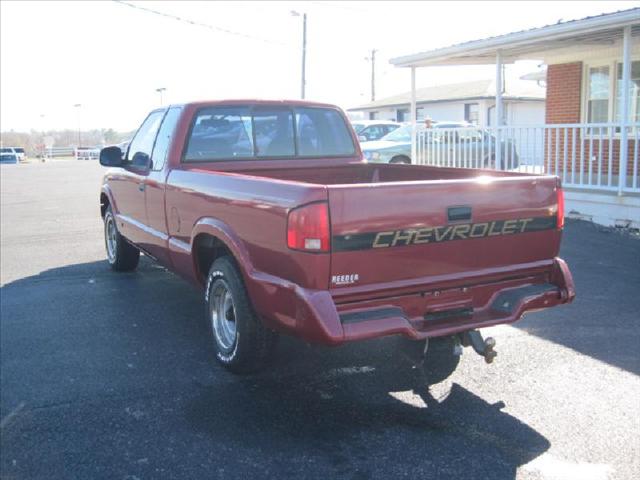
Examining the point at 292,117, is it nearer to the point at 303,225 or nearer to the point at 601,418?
the point at 303,225

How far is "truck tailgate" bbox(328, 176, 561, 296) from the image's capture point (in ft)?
12.4

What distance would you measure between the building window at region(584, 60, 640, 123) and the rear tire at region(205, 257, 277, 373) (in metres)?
10.5

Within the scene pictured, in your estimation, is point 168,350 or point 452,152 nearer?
point 168,350

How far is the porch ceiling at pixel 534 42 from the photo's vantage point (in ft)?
34.0

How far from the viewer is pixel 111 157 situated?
267 inches

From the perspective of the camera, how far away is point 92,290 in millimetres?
7199

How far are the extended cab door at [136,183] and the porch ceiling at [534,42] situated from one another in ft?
23.6

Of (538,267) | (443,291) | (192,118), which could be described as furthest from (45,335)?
(538,267)

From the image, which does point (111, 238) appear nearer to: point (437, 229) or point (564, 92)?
point (437, 229)

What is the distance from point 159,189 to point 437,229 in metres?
2.81

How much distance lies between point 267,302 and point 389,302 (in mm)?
743

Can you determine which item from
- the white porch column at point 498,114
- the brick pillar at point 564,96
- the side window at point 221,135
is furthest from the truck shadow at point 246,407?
the brick pillar at point 564,96

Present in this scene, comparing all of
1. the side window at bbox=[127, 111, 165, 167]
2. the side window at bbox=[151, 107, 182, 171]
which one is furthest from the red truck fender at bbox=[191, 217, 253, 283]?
the side window at bbox=[127, 111, 165, 167]

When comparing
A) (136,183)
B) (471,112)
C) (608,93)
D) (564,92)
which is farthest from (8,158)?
(136,183)
